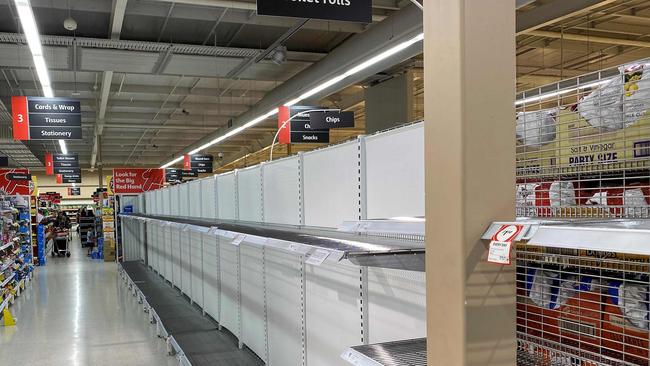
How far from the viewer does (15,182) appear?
15180mm

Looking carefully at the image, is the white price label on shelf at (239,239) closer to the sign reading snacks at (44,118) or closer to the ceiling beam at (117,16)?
the ceiling beam at (117,16)

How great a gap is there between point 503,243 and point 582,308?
32 cm

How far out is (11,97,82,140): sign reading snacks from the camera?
9805 mm

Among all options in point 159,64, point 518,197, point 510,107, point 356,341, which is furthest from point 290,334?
point 159,64

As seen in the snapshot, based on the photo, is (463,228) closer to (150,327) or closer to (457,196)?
(457,196)

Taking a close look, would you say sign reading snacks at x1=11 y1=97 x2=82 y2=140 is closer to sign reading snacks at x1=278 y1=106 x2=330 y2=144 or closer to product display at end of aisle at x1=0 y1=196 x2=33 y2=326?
product display at end of aisle at x1=0 y1=196 x2=33 y2=326

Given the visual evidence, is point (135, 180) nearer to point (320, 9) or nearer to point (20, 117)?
point (20, 117)

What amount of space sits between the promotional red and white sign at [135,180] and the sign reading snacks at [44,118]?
6.21 m

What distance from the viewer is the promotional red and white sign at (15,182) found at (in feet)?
49.4

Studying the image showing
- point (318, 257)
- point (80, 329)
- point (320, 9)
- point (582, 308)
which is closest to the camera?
point (582, 308)

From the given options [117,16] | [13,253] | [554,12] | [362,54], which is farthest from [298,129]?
[13,253]

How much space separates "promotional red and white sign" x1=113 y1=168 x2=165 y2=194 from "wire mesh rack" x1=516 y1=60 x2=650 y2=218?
1665cm

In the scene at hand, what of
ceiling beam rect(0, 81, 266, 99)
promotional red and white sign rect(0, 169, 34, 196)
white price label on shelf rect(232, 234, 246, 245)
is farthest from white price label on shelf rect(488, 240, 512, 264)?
promotional red and white sign rect(0, 169, 34, 196)

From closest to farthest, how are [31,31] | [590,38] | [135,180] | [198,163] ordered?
[31,31], [590,38], [135,180], [198,163]
